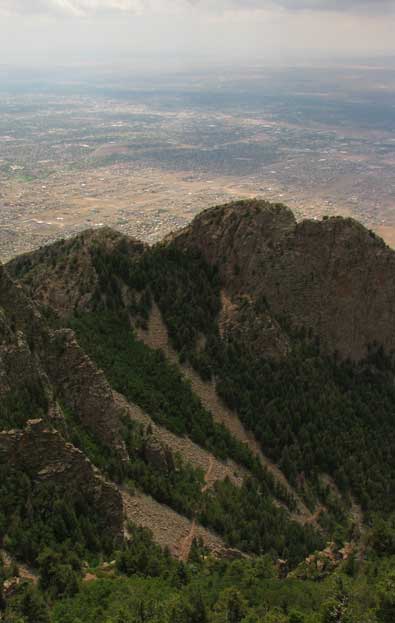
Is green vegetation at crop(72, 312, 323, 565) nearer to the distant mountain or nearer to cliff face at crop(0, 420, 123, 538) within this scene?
the distant mountain

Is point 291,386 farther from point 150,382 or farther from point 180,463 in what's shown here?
point 180,463

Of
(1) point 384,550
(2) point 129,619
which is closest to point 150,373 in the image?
(1) point 384,550

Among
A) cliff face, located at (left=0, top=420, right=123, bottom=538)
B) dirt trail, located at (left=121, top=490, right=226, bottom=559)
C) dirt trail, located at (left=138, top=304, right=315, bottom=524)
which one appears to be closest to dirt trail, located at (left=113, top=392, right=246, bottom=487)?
dirt trail, located at (left=138, top=304, right=315, bottom=524)

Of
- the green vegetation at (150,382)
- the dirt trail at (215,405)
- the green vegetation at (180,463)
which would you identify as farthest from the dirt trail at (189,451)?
the dirt trail at (215,405)

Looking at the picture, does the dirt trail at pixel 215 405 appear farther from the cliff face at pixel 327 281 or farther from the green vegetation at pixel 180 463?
the cliff face at pixel 327 281

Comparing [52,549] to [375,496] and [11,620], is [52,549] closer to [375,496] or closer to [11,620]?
[11,620]

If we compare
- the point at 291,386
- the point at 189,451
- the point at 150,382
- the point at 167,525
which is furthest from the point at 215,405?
the point at 167,525
